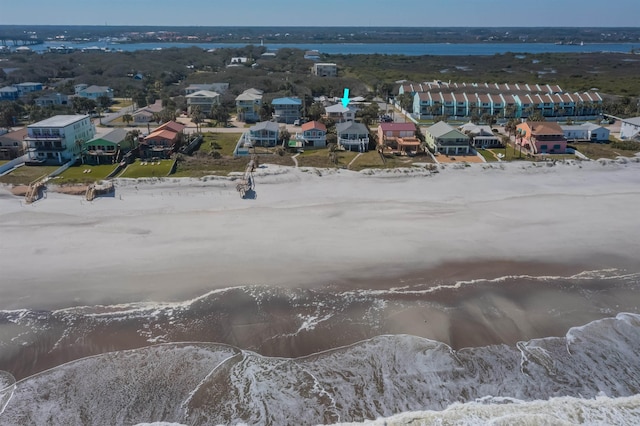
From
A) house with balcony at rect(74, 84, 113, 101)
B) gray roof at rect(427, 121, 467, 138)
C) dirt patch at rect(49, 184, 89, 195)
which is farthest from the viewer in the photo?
house with balcony at rect(74, 84, 113, 101)

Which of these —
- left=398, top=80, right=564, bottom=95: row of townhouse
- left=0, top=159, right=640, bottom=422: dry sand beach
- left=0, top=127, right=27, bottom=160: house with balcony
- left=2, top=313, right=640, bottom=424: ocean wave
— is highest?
left=398, top=80, right=564, bottom=95: row of townhouse

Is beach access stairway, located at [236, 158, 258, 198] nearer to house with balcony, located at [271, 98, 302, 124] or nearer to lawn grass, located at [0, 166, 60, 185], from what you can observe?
lawn grass, located at [0, 166, 60, 185]

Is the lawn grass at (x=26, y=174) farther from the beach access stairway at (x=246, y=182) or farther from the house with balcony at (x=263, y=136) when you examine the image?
the house with balcony at (x=263, y=136)

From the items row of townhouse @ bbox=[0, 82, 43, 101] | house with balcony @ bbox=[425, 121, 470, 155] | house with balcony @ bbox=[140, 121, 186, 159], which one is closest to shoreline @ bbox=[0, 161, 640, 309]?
house with balcony @ bbox=[425, 121, 470, 155]

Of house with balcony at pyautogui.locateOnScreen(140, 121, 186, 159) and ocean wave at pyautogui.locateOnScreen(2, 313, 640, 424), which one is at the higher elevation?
house with balcony at pyautogui.locateOnScreen(140, 121, 186, 159)

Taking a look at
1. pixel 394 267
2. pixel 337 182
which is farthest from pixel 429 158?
pixel 394 267

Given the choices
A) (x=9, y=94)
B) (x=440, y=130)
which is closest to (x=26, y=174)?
(x=440, y=130)

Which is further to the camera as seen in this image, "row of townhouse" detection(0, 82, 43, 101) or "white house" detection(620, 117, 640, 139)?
"row of townhouse" detection(0, 82, 43, 101)

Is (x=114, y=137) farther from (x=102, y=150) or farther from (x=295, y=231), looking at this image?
(x=295, y=231)
